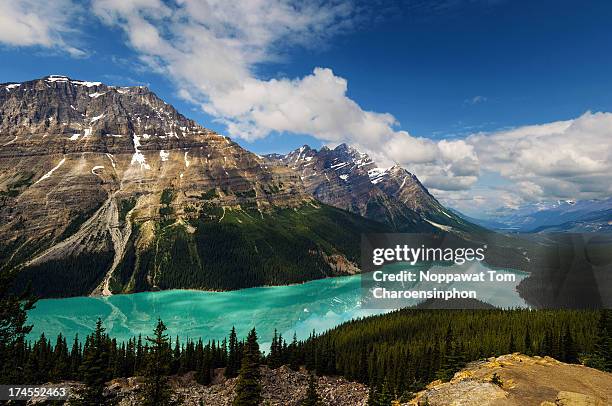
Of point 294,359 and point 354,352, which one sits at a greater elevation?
point 354,352

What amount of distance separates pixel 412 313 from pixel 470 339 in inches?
1423

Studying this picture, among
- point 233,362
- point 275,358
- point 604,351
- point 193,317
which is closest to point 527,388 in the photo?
point 604,351

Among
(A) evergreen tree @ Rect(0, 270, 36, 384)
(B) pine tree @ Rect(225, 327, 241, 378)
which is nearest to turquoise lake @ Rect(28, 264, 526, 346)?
(B) pine tree @ Rect(225, 327, 241, 378)

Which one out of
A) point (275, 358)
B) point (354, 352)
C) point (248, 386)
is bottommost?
point (275, 358)

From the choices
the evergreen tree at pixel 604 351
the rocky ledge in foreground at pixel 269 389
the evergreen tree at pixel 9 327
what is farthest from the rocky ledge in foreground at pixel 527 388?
the evergreen tree at pixel 9 327

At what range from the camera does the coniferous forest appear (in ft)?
106

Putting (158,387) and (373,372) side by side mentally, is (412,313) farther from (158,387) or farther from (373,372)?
(158,387)

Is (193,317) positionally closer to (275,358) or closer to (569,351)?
(275,358)

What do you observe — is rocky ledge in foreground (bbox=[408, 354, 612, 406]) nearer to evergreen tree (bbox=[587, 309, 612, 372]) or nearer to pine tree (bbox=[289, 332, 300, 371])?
evergreen tree (bbox=[587, 309, 612, 372])

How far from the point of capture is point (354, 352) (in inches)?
3189

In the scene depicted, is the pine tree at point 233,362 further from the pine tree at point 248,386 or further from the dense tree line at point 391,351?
the pine tree at point 248,386

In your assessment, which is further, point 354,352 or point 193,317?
point 193,317

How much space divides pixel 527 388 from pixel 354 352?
4790 cm

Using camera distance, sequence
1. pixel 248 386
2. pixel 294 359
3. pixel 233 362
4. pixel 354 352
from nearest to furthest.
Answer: pixel 248 386 < pixel 233 362 < pixel 294 359 < pixel 354 352
